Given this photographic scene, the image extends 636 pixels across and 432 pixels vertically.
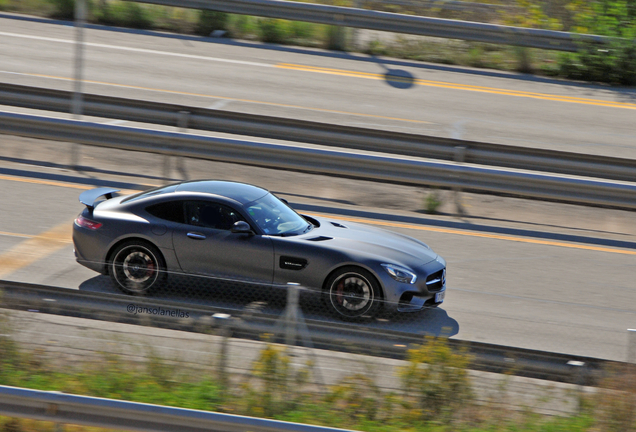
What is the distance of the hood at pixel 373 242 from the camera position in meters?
7.65

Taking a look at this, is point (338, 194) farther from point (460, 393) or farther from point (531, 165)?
point (460, 393)

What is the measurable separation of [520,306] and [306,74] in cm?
1077

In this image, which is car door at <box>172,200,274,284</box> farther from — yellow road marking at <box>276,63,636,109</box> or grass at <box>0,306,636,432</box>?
yellow road marking at <box>276,63,636,109</box>

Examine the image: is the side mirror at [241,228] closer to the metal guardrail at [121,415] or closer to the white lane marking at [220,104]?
the metal guardrail at [121,415]

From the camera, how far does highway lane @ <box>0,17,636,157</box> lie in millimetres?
15320

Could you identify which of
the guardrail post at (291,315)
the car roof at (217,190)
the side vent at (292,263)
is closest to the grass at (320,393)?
the guardrail post at (291,315)

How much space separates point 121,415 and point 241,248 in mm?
3335

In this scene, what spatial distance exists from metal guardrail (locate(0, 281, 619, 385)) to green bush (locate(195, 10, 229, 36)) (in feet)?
52.0

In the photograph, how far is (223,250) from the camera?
768cm

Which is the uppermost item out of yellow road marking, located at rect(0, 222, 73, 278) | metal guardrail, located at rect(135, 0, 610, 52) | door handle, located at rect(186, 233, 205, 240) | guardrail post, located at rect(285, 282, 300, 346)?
metal guardrail, located at rect(135, 0, 610, 52)

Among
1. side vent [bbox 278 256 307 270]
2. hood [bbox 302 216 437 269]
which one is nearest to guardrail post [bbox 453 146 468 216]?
hood [bbox 302 216 437 269]

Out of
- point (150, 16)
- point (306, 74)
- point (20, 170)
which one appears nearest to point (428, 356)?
point (20, 170)


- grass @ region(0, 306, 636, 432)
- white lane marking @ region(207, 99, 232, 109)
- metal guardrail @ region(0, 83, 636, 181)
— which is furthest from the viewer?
white lane marking @ region(207, 99, 232, 109)

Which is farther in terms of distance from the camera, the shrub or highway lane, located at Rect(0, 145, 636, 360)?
highway lane, located at Rect(0, 145, 636, 360)
